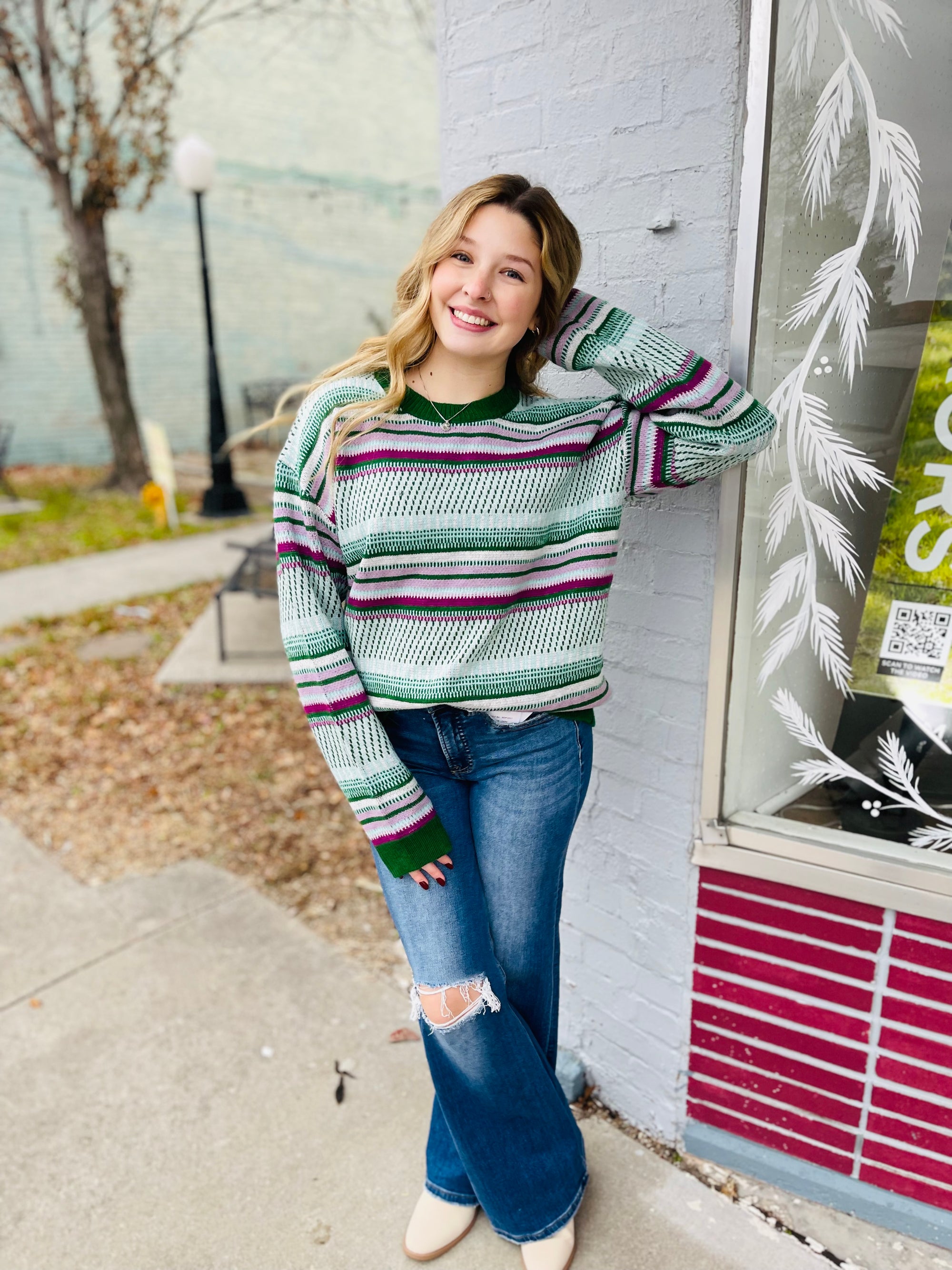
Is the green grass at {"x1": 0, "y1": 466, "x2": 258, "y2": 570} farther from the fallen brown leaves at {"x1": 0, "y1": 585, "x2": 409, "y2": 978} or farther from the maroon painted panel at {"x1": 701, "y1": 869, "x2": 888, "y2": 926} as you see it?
the maroon painted panel at {"x1": 701, "y1": 869, "x2": 888, "y2": 926}

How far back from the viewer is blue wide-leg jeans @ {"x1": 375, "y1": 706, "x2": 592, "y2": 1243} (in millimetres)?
1619

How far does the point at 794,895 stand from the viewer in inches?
73.8

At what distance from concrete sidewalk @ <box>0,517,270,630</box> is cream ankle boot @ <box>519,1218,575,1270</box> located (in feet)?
16.2

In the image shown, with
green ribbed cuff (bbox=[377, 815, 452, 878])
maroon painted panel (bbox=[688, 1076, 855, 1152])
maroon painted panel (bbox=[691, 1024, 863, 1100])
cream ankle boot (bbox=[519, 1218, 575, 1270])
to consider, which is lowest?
cream ankle boot (bbox=[519, 1218, 575, 1270])

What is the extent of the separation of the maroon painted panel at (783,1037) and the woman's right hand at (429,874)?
2.66ft

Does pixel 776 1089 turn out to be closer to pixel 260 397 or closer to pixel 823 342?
pixel 823 342

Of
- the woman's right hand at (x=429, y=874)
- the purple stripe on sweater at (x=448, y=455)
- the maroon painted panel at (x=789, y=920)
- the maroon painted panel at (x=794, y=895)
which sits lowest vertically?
the maroon painted panel at (x=789, y=920)

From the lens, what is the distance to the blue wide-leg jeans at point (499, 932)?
1.62m

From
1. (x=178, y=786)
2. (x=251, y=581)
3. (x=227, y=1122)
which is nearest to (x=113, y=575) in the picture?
(x=251, y=581)

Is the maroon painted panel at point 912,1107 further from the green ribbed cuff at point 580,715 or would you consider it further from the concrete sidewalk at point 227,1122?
the green ribbed cuff at point 580,715

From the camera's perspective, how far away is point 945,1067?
1.79 m

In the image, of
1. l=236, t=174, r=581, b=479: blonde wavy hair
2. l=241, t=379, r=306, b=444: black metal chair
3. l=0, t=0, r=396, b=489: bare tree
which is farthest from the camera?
l=241, t=379, r=306, b=444: black metal chair

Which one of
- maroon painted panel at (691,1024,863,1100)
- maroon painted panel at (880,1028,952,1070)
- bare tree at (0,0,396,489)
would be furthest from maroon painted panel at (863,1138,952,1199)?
bare tree at (0,0,396,489)

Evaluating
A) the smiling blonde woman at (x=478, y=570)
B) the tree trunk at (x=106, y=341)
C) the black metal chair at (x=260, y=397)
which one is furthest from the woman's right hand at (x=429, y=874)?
the black metal chair at (x=260, y=397)
